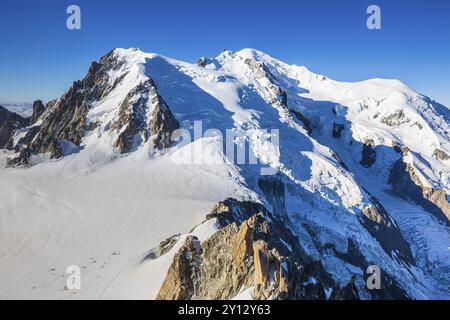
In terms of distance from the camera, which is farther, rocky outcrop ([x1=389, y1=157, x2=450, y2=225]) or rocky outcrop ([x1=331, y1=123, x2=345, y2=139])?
Answer: rocky outcrop ([x1=331, y1=123, x2=345, y2=139])

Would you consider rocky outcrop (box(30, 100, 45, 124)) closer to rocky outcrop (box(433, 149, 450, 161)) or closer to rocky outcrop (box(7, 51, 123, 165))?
rocky outcrop (box(7, 51, 123, 165))

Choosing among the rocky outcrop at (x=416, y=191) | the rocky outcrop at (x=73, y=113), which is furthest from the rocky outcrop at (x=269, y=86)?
the rocky outcrop at (x=73, y=113)

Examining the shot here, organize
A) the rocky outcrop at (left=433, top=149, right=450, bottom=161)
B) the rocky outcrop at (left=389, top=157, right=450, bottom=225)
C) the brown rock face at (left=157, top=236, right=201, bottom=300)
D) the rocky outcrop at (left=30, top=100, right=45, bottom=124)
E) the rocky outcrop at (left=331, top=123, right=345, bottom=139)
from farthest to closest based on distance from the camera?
1. the rocky outcrop at (left=331, top=123, right=345, bottom=139)
2. the rocky outcrop at (left=433, top=149, right=450, bottom=161)
3. the rocky outcrop at (left=30, top=100, right=45, bottom=124)
4. the rocky outcrop at (left=389, top=157, right=450, bottom=225)
5. the brown rock face at (left=157, top=236, right=201, bottom=300)

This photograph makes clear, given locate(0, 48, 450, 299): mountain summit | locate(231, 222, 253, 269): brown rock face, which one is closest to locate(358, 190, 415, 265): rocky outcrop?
locate(0, 48, 450, 299): mountain summit

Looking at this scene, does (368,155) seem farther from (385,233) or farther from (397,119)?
(385,233)

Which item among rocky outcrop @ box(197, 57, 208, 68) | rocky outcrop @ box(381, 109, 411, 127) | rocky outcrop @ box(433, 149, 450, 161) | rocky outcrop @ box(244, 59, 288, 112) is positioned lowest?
rocky outcrop @ box(433, 149, 450, 161)

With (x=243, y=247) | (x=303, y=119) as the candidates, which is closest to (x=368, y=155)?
(x=303, y=119)
